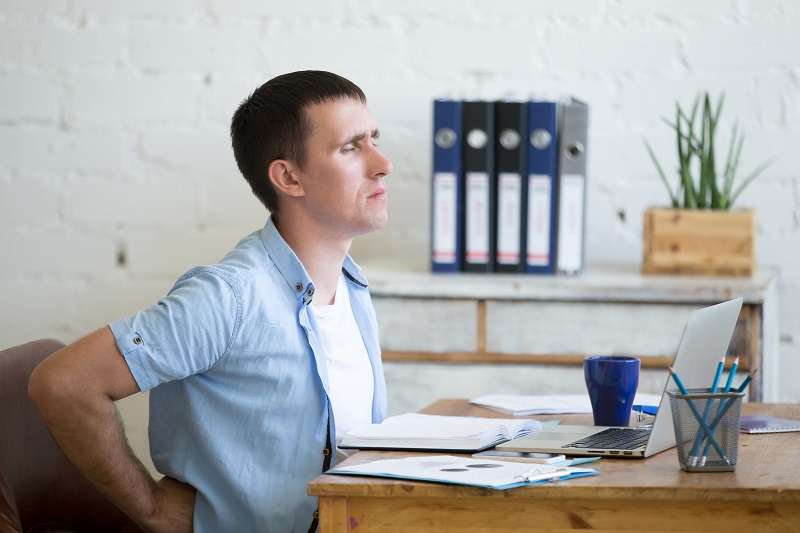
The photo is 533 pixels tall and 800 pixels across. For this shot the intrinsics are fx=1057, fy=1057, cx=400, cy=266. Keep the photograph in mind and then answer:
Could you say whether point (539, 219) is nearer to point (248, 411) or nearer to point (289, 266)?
point (289, 266)

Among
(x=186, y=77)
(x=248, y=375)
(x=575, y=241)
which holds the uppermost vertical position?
(x=186, y=77)

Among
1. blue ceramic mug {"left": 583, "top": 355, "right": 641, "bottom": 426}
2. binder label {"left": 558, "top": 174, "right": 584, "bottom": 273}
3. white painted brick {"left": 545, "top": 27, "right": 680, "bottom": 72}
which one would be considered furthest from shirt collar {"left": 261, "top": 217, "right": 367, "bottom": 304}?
white painted brick {"left": 545, "top": 27, "right": 680, "bottom": 72}

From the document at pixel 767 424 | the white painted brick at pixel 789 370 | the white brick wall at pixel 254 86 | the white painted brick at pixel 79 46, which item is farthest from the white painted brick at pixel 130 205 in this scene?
the document at pixel 767 424

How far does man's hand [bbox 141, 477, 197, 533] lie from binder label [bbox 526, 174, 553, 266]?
102 centimetres

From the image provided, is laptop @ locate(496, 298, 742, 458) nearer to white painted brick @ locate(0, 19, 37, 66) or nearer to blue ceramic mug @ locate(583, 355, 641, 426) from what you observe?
blue ceramic mug @ locate(583, 355, 641, 426)

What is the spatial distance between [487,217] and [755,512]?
1242 mm

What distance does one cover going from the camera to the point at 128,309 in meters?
2.59

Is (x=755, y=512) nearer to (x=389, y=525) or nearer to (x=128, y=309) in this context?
(x=389, y=525)

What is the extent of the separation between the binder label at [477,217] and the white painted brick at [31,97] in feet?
3.56

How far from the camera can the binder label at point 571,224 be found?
2164 millimetres

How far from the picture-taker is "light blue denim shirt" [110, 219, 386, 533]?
1.34m

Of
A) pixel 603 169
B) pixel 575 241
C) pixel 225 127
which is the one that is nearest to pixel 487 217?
pixel 575 241

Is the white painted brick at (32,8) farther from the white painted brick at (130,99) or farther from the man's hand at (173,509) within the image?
the man's hand at (173,509)

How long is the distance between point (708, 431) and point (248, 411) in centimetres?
59
